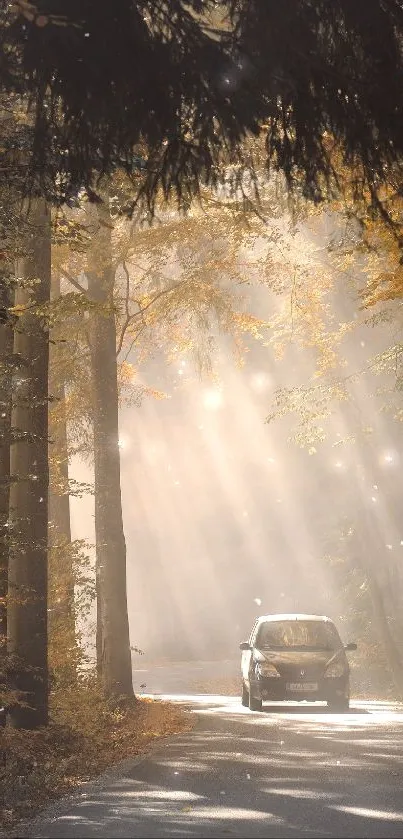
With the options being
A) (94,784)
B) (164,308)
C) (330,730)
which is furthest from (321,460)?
(94,784)

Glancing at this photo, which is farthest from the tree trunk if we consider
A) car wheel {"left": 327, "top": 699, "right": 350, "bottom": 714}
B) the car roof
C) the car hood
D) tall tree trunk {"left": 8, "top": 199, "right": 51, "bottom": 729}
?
tall tree trunk {"left": 8, "top": 199, "right": 51, "bottom": 729}

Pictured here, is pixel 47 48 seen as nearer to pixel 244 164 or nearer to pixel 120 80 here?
pixel 120 80

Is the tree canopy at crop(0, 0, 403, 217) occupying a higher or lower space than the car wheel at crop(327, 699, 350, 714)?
higher

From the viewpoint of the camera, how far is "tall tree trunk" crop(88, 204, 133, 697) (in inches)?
766

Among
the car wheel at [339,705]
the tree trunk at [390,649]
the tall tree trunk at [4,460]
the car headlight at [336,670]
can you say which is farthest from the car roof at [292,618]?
the tree trunk at [390,649]

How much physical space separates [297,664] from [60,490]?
5.22 m

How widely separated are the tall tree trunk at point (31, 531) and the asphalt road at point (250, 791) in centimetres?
168

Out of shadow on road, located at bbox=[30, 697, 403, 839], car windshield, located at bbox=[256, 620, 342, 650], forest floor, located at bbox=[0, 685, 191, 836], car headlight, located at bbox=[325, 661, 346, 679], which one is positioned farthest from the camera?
car windshield, located at bbox=[256, 620, 342, 650]

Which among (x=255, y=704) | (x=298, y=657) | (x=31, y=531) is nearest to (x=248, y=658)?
(x=255, y=704)

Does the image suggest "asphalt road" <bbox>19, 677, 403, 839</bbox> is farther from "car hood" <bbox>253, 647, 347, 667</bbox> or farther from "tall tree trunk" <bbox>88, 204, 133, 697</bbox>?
"car hood" <bbox>253, 647, 347, 667</bbox>

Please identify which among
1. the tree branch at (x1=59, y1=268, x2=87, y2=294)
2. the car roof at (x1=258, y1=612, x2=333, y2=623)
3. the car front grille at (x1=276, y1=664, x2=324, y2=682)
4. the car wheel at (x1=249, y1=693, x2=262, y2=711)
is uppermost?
the tree branch at (x1=59, y1=268, x2=87, y2=294)

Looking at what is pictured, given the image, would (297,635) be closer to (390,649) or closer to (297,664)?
(297,664)

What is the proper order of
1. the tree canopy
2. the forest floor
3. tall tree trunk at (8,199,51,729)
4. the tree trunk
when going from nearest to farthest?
the tree canopy < the forest floor < tall tree trunk at (8,199,51,729) < the tree trunk

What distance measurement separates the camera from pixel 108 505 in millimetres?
20000
